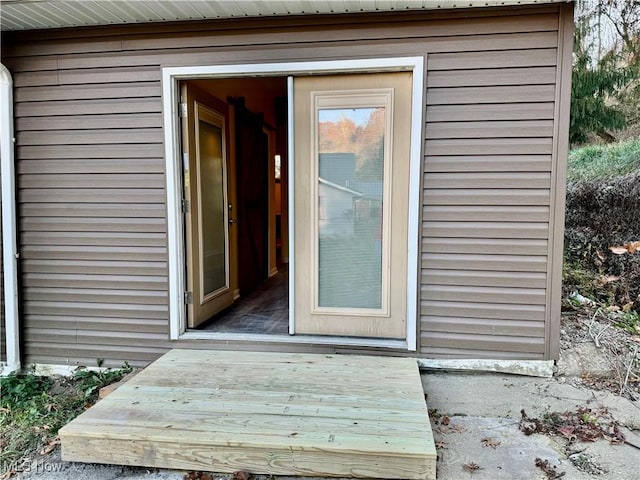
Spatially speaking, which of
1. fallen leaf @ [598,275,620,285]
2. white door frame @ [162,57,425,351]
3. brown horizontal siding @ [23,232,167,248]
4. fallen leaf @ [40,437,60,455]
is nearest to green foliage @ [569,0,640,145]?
fallen leaf @ [598,275,620,285]

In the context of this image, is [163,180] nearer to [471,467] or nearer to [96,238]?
[96,238]

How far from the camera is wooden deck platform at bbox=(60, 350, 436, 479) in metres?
1.70

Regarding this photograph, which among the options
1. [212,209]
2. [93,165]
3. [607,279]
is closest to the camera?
[93,165]

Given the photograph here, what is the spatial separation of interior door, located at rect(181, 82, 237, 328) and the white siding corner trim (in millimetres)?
1288

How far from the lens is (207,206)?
329 cm

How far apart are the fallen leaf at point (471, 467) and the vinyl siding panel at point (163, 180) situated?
93cm

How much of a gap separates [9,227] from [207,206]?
1.45m

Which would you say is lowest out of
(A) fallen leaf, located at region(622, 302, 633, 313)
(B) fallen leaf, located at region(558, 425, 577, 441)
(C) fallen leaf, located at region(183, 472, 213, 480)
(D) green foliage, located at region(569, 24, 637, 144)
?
(C) fallen leaf, located at region(183, 472, 213, 480)

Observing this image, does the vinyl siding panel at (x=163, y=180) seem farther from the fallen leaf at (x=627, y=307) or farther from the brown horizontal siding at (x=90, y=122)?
the fallen leaf at (x=627, y=307)

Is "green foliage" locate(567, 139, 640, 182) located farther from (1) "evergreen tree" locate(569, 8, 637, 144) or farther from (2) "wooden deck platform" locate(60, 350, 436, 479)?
(2) "wooden deck platform" locate(60, 350, 436, 479)

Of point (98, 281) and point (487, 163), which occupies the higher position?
point (487, 163)

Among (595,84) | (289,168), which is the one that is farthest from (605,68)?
(289,168)

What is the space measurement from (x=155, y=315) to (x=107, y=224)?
2.56 feet

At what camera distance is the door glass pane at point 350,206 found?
2.69 metres
